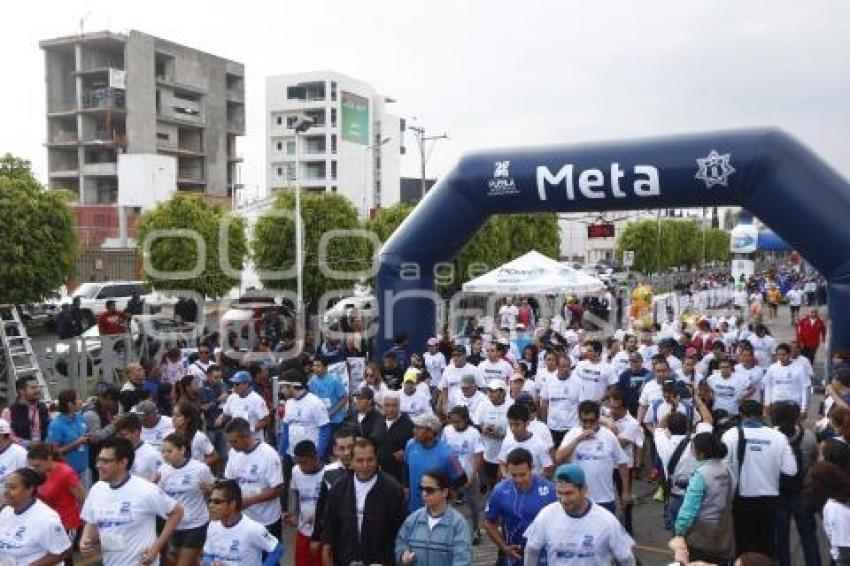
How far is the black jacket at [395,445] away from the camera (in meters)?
7.16

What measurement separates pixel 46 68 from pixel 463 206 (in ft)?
157

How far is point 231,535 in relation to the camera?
16.5 feet

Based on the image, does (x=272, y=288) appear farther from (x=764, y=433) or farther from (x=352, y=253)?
(x=764, y=433)

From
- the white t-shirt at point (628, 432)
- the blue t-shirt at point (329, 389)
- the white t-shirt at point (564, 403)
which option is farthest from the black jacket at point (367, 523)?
the white t-shirt at point (564, 403)

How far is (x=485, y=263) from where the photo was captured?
29891 mm

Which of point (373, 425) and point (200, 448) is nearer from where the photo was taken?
point (200, 448)

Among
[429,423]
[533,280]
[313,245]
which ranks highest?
[313,245]

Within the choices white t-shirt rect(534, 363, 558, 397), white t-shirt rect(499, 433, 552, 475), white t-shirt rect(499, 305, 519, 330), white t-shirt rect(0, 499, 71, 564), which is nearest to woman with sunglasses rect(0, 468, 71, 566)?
white t-shirt rect(0, 499, 71, 564)

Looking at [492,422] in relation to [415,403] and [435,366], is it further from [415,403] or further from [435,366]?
[435,366]

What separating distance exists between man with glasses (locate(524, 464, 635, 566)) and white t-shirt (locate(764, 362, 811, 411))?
653 cm

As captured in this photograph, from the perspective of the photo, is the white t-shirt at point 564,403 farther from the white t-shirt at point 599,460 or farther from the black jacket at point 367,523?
the black jacket at point 367,523

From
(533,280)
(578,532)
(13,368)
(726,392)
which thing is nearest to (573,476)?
(578,532)

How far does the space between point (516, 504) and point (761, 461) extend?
2177 millimetres

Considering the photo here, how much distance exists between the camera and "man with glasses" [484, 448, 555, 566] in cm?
536
